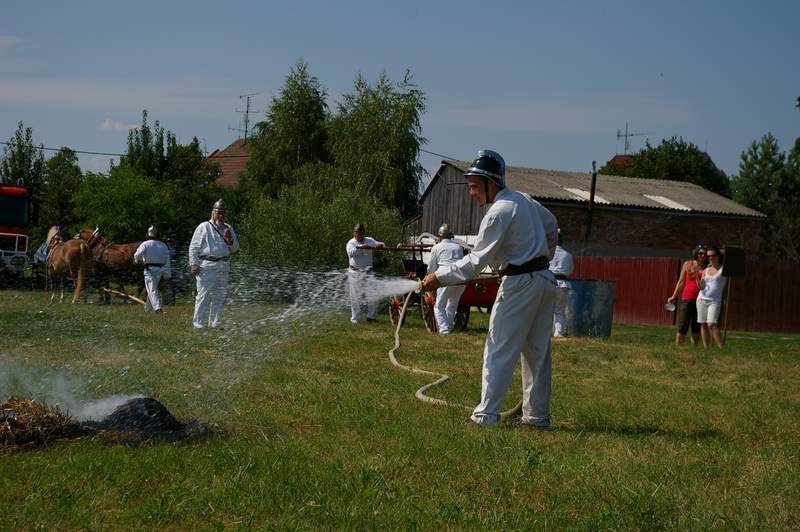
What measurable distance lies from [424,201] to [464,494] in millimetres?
45509

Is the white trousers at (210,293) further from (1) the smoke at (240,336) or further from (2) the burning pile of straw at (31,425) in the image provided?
(2) the burning pile of straw at (31,425)

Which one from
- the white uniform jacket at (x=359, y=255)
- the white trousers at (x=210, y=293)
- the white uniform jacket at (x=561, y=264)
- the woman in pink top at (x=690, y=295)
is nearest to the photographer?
the white trousers at (x=210, y=293)

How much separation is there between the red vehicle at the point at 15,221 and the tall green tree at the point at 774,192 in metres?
40.0

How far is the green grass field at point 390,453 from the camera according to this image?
5.01 meters

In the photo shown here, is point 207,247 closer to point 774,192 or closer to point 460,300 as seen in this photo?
point 460,300

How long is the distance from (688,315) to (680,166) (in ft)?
180

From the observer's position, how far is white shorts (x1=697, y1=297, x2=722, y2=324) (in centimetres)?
1758

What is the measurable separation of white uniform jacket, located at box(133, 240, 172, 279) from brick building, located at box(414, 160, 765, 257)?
23205 mm

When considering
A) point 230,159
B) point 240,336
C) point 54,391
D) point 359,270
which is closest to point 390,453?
point 54,391

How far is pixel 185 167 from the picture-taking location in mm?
50281

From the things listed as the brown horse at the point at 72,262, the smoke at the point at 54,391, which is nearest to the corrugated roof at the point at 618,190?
the brown horse at the point at 72,262

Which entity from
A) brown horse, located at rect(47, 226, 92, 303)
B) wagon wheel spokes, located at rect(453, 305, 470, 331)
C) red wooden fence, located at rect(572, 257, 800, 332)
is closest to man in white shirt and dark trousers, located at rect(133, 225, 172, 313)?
brown horse, located at rect(47, 226, 92, 303)

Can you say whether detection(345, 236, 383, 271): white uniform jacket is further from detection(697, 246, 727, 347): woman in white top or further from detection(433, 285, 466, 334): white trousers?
detection(697, 246, 727, 347): woman in white top

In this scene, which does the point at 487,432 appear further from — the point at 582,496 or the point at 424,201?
the point at 424,201
